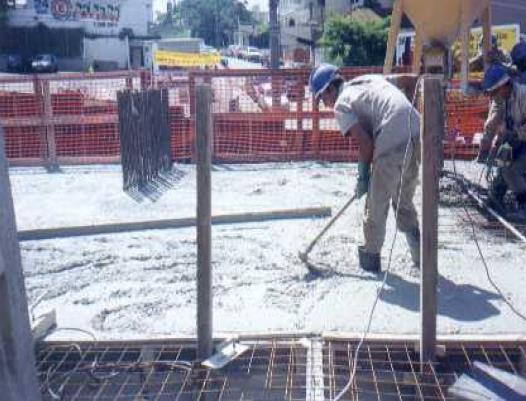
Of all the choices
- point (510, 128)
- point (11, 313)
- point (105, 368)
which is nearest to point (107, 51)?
point (510, 128)

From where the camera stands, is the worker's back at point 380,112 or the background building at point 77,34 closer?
the worker's back at point 380,112

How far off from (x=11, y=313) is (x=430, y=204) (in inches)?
92.4

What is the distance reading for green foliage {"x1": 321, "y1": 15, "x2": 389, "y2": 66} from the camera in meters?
29.4

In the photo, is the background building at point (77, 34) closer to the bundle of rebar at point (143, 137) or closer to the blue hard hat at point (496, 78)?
the bundle of rebar at point (143, 137)

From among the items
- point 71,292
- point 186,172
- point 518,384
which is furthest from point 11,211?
point 186,172

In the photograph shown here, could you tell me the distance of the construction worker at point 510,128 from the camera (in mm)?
Answer: 6551

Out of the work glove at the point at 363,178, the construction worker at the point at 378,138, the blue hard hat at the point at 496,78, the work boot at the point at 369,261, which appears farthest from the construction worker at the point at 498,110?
the work boot at the point at 369,261

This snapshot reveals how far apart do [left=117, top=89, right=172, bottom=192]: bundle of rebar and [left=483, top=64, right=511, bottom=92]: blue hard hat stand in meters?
4.45

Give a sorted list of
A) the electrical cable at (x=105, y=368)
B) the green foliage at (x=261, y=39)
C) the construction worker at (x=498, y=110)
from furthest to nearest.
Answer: the green foliage at (x=261, y=39)
the construction worker at (x=498, y=110)
the electrical cable at (x=105, y=368)

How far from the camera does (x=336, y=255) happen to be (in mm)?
5719

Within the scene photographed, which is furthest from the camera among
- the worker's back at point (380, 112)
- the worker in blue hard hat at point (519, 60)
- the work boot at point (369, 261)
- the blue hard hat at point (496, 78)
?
the worker in blue hard hat at point (519, 60)

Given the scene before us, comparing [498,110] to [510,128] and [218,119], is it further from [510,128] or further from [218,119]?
[218,119]

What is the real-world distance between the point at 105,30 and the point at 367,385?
51312 mm

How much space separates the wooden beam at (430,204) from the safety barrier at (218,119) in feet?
21.2
